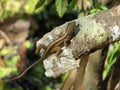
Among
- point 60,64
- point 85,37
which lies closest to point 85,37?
point 85,37

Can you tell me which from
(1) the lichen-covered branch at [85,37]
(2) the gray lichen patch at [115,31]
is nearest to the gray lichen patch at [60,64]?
(1) the lichen-covered branch at [85,37]

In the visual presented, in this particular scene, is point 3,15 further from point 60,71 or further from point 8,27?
point 60,71

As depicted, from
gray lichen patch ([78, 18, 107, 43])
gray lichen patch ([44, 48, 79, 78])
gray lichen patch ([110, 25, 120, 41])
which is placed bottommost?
gray lichen patch ([44, 48, 79, 78])

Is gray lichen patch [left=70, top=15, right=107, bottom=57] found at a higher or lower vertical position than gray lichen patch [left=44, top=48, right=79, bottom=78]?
higher

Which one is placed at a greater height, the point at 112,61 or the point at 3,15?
the point at 112,61

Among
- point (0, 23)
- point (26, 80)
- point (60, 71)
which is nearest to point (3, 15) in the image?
point (0, 23)

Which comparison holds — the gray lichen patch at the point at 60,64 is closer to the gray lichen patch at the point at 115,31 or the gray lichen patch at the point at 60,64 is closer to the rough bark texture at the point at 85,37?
the rough bark texture at the point at 85,37

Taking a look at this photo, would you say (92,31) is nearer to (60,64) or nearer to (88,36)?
(88,36)

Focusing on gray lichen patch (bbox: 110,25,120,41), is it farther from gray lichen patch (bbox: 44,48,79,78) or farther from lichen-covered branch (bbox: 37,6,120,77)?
gray lichen patch (bbox: 44,48,79,78)

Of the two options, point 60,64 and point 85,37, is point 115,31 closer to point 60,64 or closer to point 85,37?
point 85,37

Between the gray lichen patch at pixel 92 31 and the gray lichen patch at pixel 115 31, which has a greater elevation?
the gray lichen patch at pixel 92 31

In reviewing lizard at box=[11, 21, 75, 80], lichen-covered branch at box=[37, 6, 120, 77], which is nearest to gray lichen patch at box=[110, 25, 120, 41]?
lichen-covered branch at box=[37, 6, 120, 77]
